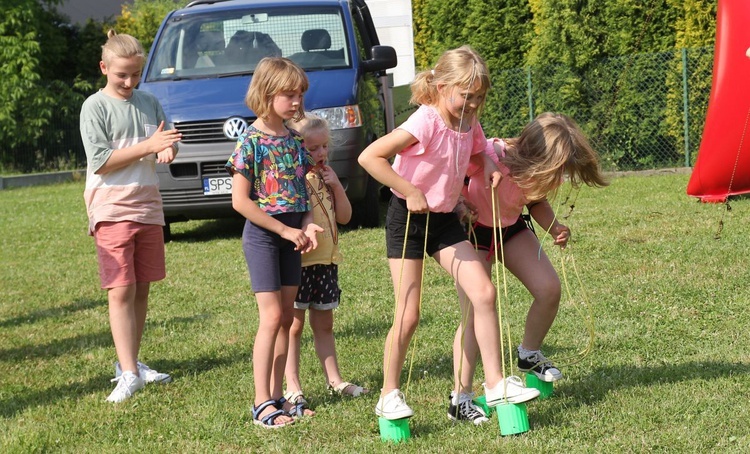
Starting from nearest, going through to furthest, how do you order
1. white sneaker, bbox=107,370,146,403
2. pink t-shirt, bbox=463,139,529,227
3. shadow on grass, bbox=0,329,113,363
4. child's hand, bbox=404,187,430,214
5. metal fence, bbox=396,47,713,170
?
child's hand, bbox=404,187,430,214, pink t-shirt, bbox=463,139,529,227, white sneaker, bbox=107,370,146,403, shadow on grass, bbox=0,329,113,363, metal fence, bbox=396,47,713,170

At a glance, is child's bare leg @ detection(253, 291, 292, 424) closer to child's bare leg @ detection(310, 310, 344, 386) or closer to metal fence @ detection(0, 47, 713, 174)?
child's bare leg @ detection(310, 310, 344, 386)

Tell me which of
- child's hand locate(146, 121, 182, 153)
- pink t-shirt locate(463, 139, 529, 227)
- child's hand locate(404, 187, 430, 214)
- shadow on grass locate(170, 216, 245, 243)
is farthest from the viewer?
shadow on grass locate(170, 216, 245, 243)

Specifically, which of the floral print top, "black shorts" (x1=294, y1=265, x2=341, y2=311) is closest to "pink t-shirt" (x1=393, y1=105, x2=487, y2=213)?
the floral print top

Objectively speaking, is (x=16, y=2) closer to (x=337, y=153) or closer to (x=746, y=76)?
(x=337, y=153)

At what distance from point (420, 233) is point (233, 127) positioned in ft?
18.0

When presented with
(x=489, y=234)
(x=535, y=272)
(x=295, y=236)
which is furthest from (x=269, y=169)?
(x=535, y=272)

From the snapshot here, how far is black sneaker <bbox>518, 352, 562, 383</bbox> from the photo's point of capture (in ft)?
14.7

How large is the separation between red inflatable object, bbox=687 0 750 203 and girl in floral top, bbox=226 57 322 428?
5.20 meters

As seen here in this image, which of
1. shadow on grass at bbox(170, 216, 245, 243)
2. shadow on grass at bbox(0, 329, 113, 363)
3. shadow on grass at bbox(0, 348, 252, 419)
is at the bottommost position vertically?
shadow on grass at bbox(170, 216, 245, 243)

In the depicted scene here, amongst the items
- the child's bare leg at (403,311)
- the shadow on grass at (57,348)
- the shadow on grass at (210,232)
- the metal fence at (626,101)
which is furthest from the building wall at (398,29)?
the child's bare leg at (403,311)

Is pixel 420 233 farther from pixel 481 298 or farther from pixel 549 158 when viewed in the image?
pixel 549 158

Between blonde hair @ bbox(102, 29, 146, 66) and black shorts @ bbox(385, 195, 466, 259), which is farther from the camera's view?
blonde hair @ bbox(102, 29, 146, 66)

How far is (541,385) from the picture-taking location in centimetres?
454

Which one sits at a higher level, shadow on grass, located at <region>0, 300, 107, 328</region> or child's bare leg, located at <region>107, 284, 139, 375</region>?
child's bare leg, located at <region>107, 284, 139, 375</region>
